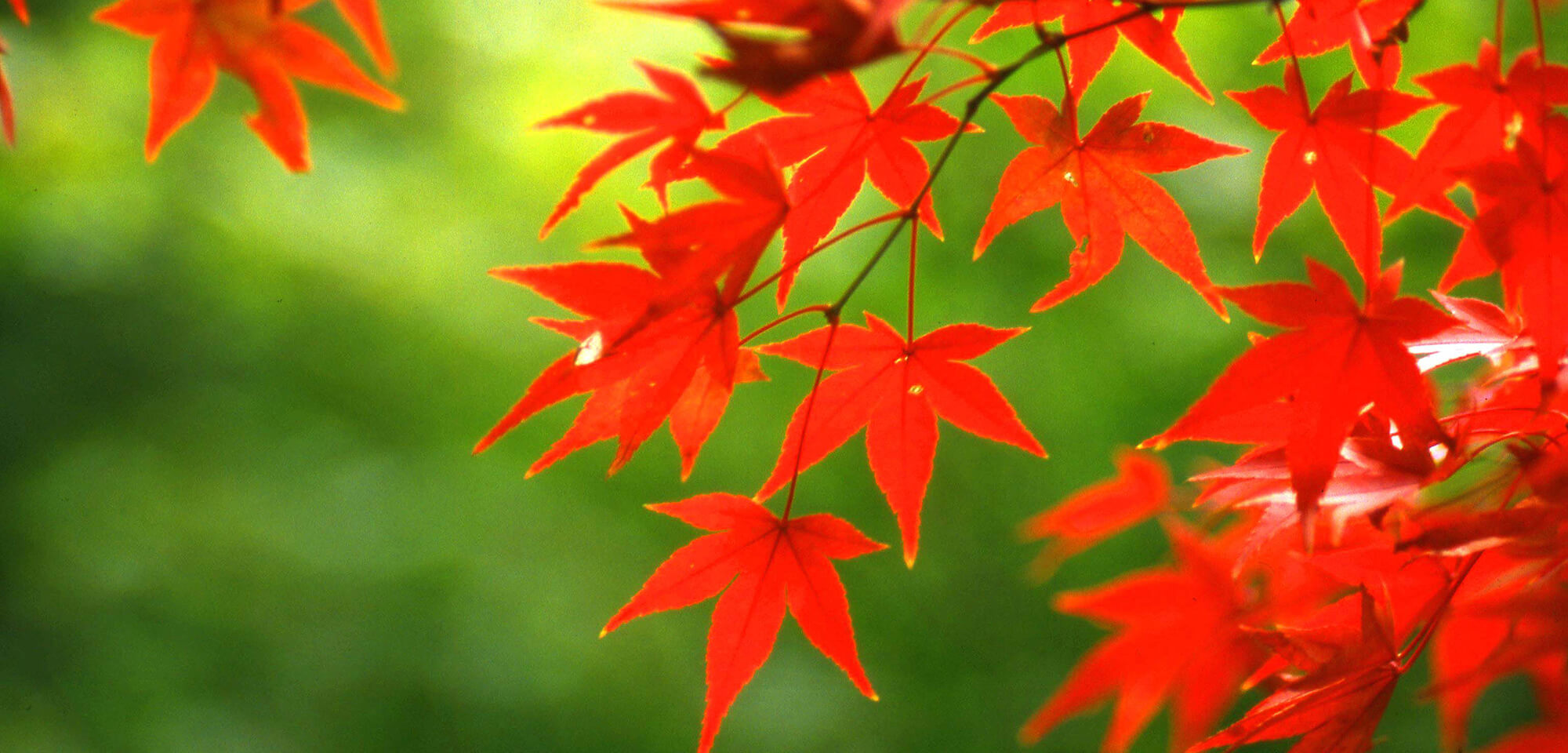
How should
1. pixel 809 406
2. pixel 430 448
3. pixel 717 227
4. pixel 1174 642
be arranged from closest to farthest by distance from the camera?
pixel 717 227, pixel 809 406, pixel 1174 642, pixel 430 448

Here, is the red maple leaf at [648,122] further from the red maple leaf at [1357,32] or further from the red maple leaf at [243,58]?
the red maple leaf at [1357,32]

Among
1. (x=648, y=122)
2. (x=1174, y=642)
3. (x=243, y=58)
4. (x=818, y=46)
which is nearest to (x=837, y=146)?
(x=648, y=122)

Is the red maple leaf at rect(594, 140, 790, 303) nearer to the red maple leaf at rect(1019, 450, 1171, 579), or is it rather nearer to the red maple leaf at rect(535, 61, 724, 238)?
the red maple leaf at rect(535, 61, 724, 238)

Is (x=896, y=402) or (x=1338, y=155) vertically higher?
(x=1338, y=155)

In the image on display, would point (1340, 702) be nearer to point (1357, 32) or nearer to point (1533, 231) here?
point (1533, 231)

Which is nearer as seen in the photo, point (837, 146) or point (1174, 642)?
point (837, 146)

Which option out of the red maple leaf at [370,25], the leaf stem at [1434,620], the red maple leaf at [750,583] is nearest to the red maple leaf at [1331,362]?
the leaf stem at [1434,620]

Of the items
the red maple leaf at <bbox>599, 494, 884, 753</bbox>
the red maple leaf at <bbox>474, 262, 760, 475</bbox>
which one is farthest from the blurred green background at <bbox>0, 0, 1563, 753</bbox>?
the red maple leaf at <bbox>474, 262, 760, 475</bbox>

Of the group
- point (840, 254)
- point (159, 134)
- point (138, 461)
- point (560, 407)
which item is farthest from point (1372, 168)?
point (138, 461)
